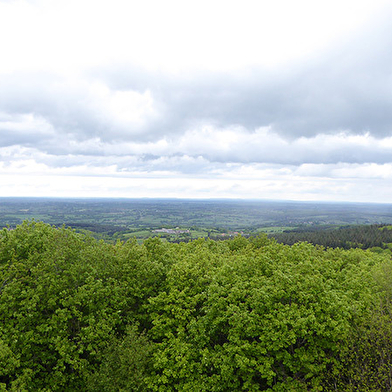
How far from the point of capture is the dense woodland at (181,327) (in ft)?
73.7

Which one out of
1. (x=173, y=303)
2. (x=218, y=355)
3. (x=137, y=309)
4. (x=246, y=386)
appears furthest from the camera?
(x=137, y=309)

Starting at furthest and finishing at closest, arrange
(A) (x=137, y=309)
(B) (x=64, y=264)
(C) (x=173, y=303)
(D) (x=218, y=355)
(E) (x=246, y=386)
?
(A) (x=137, y=309) → (C) (x=173, y=303) → (B) (x=64, y=264) → (D) (x=218, y=355) → (E) (x=246, y=386)

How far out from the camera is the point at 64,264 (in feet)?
90.9

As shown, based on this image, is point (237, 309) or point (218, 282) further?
point (218, 282)

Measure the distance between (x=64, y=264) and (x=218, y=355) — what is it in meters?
17.7

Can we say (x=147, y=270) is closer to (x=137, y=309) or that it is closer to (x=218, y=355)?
(x=137, y=309)

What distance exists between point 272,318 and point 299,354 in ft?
12.6

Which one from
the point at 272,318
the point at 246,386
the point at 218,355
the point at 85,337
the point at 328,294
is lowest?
the point at 246,386

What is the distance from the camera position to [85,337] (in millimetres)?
23797

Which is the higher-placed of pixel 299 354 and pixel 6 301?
pixel 6 301

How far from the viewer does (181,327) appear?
26.5 meters

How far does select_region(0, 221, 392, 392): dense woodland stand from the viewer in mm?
22469

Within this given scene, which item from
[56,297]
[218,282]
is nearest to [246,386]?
[218,282]

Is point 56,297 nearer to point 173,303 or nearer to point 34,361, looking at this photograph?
point 34,361
